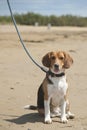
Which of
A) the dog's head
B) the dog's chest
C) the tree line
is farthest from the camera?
Result: the tree line

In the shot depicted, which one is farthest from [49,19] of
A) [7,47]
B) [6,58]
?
[6,58]

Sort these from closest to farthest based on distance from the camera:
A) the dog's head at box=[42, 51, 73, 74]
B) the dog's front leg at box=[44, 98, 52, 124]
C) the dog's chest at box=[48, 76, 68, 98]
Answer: the dog's head at box=[42, 51, 73, 74] < the dog's chest at box=[48, 76, 68, 98] < the dog's front leg at box=[44, 98, 52, 124]

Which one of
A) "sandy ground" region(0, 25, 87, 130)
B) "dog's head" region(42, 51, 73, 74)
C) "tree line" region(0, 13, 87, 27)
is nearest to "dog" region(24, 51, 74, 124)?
"dog's head" region(42, 51, 73, 74)

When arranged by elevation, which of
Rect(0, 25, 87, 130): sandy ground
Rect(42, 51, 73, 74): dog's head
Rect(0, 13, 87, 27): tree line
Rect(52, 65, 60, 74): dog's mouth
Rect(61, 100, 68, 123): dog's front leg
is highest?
Rect(42, 51, 73, 74): dog's head

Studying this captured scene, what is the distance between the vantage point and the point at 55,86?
364 inches

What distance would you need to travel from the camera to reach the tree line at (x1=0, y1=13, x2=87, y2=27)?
63.3m

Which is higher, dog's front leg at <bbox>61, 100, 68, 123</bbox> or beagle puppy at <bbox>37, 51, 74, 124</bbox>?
beagle puppy at <bbox>37, 51, 74, 124</bbox>

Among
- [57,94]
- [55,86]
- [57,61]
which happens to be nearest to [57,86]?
[55,86]

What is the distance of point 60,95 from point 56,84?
0.24m

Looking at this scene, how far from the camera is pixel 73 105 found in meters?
11.1

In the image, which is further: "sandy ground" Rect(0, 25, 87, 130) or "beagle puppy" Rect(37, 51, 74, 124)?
"sandy ground" Rect(0, 25, 87, 130)

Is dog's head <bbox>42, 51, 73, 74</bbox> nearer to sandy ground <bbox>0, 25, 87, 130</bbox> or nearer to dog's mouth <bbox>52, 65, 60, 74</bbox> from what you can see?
dog's mouth <bbox>52, 65, 60, 74</bbox>

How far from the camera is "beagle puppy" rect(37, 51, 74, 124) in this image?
30.0 feet

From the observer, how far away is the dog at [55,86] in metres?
9.14
